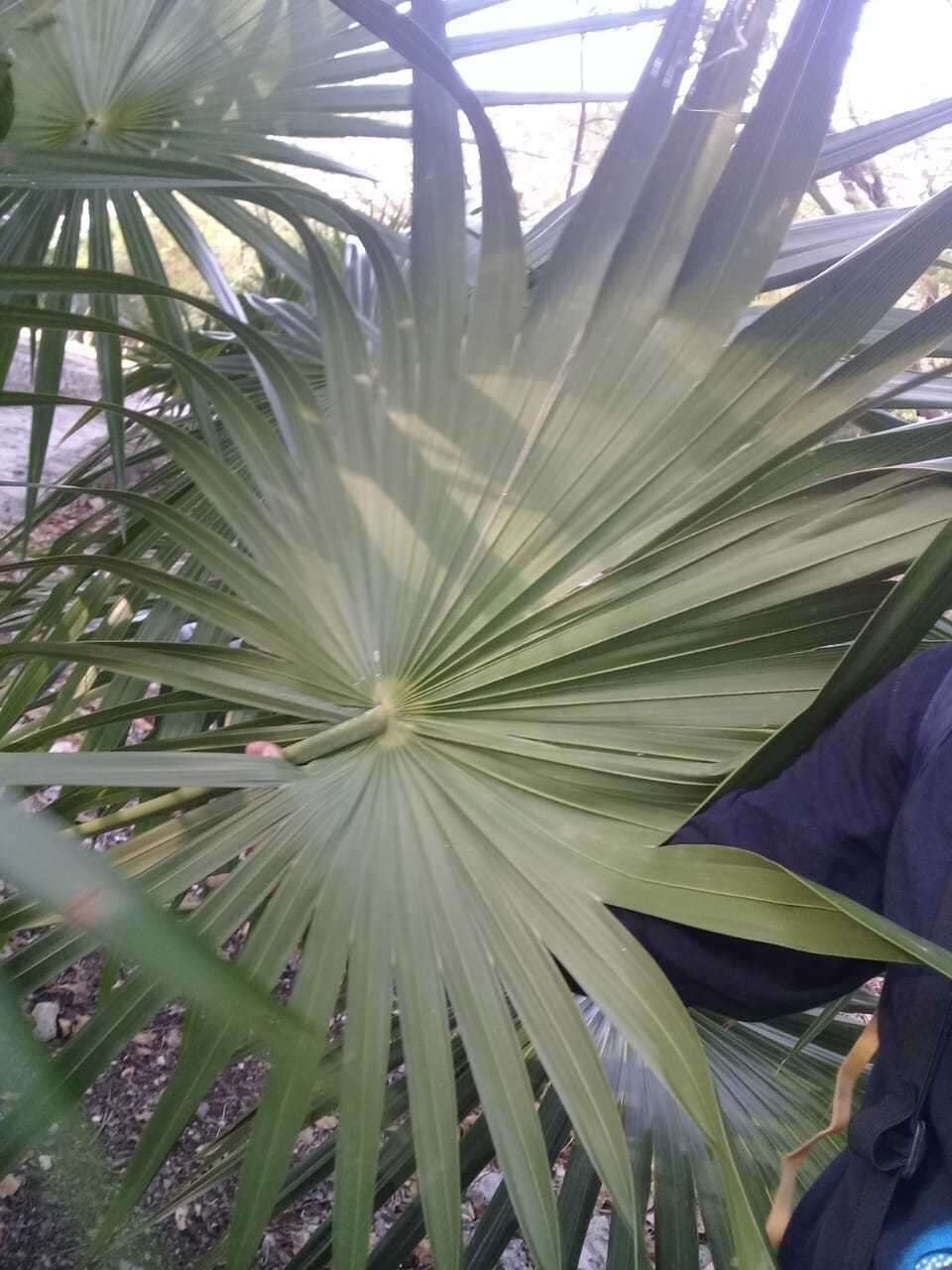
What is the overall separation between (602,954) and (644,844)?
0.08 m

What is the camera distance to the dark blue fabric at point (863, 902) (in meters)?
0.45

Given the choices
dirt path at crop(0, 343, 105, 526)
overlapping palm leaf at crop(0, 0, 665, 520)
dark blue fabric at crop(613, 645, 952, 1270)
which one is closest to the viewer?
dark blue fabric at crop(613, 645, 952, 1270)

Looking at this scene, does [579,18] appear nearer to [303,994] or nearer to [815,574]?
[815,574]

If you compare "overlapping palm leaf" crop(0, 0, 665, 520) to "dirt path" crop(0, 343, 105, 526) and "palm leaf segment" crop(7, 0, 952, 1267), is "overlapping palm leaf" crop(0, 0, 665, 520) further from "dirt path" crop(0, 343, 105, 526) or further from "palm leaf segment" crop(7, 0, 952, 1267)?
"dirt path" crop(0, 343, 105, 526)

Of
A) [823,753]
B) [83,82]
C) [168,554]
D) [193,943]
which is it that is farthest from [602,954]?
[83,82]

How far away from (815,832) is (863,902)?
58mm

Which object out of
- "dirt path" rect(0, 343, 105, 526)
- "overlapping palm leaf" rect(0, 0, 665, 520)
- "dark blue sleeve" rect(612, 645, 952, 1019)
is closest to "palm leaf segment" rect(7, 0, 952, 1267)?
"dark blue sleeve" rect(612, 645, 952, 1019)

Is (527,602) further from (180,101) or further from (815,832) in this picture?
(180,101)

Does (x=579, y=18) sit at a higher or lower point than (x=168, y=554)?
higher

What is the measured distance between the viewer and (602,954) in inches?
21.0

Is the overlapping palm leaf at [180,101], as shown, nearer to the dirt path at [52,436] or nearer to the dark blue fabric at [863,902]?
the dark blue fabric at [863,902]

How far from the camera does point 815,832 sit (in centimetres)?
53

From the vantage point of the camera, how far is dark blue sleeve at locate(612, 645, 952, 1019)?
1.72ft

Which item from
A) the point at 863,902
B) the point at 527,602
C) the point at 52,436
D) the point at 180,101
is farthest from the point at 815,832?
the point at 52,436
